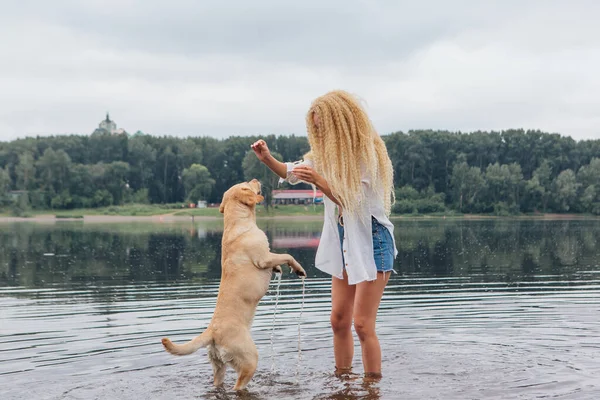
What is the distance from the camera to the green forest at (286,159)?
94625 millimetres

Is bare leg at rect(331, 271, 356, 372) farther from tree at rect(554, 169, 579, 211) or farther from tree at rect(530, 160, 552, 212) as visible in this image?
tree at rect(530, 160, 552, 212)

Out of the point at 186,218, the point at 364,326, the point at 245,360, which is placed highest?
the point at 364,326

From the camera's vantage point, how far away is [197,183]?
104000 millimetres

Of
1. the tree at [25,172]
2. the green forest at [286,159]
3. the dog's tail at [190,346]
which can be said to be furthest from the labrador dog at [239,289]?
the tree at [25,172]

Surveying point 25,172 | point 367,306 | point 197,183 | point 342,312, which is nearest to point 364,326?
point 367,306

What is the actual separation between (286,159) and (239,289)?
331 ft

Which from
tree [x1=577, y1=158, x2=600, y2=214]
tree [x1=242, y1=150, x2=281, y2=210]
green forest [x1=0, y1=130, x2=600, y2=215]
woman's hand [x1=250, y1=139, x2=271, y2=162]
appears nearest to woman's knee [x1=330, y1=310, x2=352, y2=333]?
woman's hand [x1=250, y1=139, x2=271, y2=162]

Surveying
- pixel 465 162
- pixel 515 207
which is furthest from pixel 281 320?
pixel 465 162

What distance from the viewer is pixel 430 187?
9975cm

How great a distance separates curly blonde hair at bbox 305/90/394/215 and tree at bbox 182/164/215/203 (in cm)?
9578

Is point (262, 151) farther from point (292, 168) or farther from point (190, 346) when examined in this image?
point (190, 346)

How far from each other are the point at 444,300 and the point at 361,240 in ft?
22.7

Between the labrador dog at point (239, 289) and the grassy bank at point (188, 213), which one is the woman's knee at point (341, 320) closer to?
the labrador dog at point (239, 289)

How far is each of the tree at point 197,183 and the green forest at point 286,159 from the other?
0.14m
